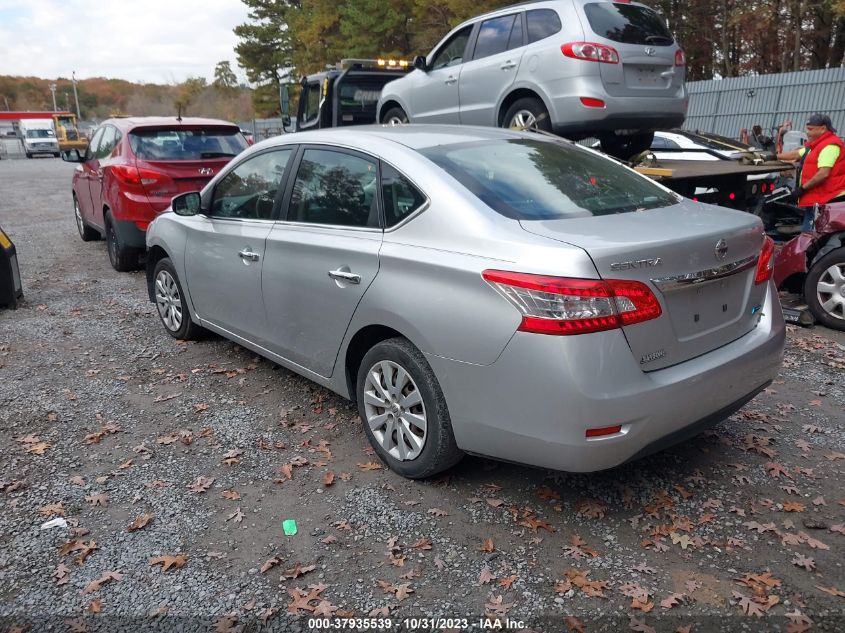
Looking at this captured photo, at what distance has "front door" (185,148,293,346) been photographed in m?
4.53

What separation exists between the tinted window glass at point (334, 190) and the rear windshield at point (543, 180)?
15.5 inches

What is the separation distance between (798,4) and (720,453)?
77.5 ft

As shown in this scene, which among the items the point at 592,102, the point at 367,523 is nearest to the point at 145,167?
the point at 592,102

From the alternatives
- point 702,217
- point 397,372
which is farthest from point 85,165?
point 702,217

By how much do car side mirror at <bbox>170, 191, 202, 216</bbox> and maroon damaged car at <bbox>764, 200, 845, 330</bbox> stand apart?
5.18 metres

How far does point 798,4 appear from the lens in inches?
874

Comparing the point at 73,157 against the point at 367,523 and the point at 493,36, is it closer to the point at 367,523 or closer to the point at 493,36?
the point at 493,36

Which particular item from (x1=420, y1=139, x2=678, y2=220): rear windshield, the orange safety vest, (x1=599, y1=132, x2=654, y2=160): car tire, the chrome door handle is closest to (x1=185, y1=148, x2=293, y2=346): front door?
the chrome door handle

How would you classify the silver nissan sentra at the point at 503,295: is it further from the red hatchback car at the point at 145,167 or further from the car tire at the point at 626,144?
the red hatchback car at the point at 145,167

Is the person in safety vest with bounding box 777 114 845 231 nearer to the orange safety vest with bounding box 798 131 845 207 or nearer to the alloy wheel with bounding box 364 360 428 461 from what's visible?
the orange safety vest with bounding box 798 131 845 207

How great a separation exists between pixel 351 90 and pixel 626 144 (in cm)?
585

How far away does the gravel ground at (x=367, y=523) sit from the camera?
278 cm

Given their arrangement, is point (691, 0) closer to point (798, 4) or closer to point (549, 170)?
point (798, 4)

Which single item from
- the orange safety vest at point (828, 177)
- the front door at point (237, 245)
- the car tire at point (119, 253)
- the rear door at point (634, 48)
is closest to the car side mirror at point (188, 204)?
the front door at point (237, 245)
